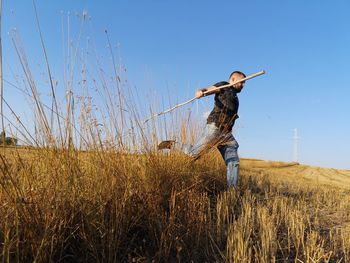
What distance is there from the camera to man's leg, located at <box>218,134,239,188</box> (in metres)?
4.09

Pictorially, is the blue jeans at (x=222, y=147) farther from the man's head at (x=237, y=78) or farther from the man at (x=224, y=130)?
the man's head at (x=237, y=78)

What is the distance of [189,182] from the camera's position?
362cm

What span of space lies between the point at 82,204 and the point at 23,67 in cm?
88

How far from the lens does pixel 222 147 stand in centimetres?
425

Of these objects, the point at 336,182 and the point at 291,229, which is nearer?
the point at 291,229

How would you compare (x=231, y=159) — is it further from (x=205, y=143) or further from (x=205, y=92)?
(x=205, y=92)

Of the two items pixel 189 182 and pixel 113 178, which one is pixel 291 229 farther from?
pixel 113 178

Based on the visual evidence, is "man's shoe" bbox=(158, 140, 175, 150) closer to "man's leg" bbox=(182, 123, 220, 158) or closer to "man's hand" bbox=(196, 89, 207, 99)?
"man's leg" bbox=(182, 123, 220, 158)

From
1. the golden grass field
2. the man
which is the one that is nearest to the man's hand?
the man

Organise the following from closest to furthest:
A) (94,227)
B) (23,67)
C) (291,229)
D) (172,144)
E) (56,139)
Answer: (94,227) < (23,67) < (56,139) < (291,229) < (172,144)

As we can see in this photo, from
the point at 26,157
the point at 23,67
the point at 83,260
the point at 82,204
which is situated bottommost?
the point at 83,260

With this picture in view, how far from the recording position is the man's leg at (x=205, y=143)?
13.5 feet

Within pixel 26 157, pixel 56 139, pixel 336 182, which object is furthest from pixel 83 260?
pixel 336 182

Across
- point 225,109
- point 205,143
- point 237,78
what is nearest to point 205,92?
point 225,109
